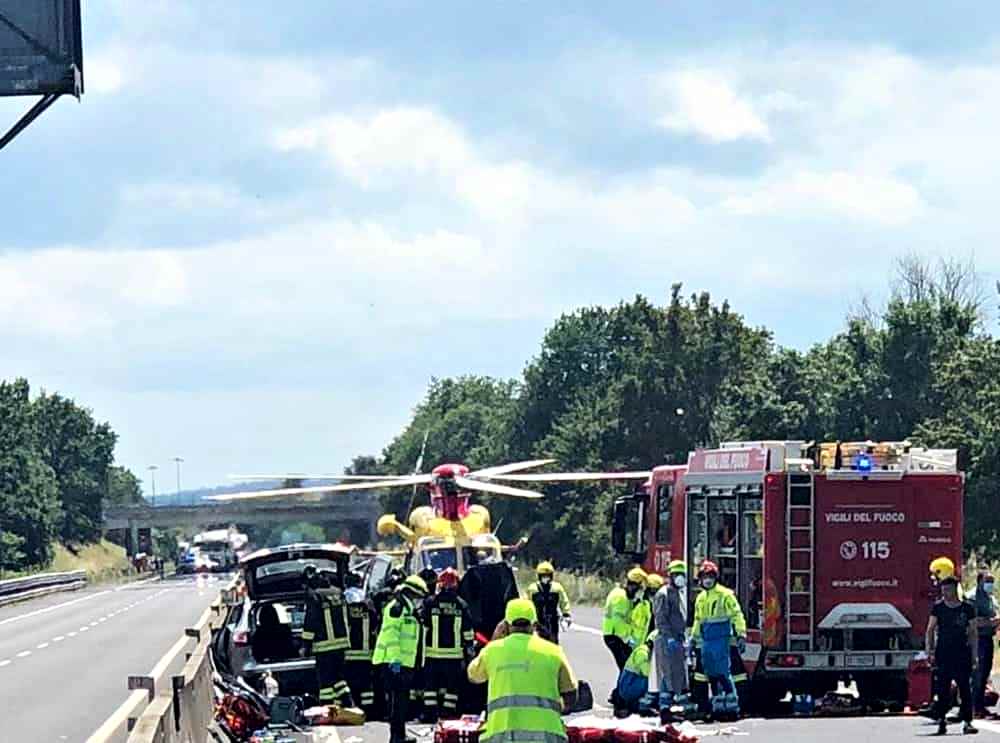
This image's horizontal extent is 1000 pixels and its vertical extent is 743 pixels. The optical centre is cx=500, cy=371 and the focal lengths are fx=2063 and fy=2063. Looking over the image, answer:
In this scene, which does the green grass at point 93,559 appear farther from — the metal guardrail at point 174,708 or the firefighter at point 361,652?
the firefighter at point 361,652

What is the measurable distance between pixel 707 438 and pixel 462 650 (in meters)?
73.4

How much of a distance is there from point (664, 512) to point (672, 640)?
3844 mm

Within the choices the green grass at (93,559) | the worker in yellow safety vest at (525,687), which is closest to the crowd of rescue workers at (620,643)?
the worker in yellow safety vest at (525,687)

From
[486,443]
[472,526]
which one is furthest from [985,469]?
[486,443]

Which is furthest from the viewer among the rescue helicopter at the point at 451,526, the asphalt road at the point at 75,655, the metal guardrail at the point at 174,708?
the rescue helicopter at the point at 451,526

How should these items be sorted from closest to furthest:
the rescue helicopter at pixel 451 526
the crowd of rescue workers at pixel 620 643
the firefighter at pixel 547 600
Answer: the crowd of rescue workers at pixel 620 643 < the firefighter at pixel 547 600 < the rescue helicopter at pixel 451 526

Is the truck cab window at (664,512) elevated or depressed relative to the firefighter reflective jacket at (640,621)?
elevated

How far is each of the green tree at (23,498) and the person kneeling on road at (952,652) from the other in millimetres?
102798

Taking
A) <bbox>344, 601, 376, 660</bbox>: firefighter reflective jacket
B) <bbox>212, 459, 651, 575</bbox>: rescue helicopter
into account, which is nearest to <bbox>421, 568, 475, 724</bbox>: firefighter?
<bbox>344, 601, 376, 660</bbox>: firefighter reflective jacket

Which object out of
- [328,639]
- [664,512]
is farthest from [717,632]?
[664,512]

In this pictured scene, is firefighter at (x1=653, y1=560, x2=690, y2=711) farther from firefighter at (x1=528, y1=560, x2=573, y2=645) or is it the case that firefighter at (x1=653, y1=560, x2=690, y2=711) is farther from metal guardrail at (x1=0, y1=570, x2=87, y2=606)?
metal guardrail at (x1=0, y1=570, x2=87, y2=606)

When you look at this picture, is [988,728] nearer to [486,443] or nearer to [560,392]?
[560,392]

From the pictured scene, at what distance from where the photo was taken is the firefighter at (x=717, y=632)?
2145 cm

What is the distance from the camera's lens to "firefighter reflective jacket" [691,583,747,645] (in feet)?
70.3
